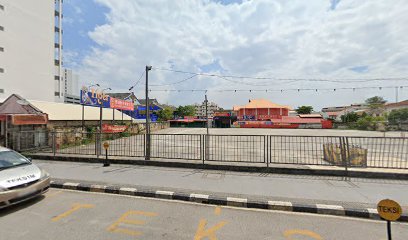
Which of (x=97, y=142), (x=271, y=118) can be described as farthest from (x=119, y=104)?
(x=271, y=118)

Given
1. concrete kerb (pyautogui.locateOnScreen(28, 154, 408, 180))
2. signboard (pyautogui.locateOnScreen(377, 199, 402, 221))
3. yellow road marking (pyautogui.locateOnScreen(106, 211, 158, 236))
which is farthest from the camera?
concrete kerb (pyautogui.locateOnScreen(28, 154, 408, 180))

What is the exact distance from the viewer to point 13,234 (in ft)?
10.9

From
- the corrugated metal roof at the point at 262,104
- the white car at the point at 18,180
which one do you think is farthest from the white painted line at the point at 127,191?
the corrugated metal roof at the point at 262,104

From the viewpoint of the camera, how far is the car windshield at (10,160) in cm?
476

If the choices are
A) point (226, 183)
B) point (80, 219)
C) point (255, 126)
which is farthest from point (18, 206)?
point (255, 126)

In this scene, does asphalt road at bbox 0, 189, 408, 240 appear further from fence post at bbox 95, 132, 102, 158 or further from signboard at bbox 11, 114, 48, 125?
signboard at bbox 11, 114, 48, 125

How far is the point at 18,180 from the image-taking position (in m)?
4.18

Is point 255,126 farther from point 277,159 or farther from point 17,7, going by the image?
point 17,7

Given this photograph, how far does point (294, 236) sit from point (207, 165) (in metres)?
4.15

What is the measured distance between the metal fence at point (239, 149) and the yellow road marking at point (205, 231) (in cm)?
355

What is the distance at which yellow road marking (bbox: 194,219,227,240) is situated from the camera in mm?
3270

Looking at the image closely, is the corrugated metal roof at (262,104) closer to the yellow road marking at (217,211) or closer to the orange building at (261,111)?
the orange building at (261,111)

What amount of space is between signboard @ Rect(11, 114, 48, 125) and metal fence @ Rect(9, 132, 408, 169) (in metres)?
0.62

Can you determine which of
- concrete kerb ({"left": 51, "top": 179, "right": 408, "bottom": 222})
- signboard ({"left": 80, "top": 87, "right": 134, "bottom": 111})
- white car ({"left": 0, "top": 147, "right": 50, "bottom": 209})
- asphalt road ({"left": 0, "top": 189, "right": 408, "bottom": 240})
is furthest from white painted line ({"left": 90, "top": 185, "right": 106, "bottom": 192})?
signboard ({"left": 80, "top": 87, "right": 134, "bottom": 111})
